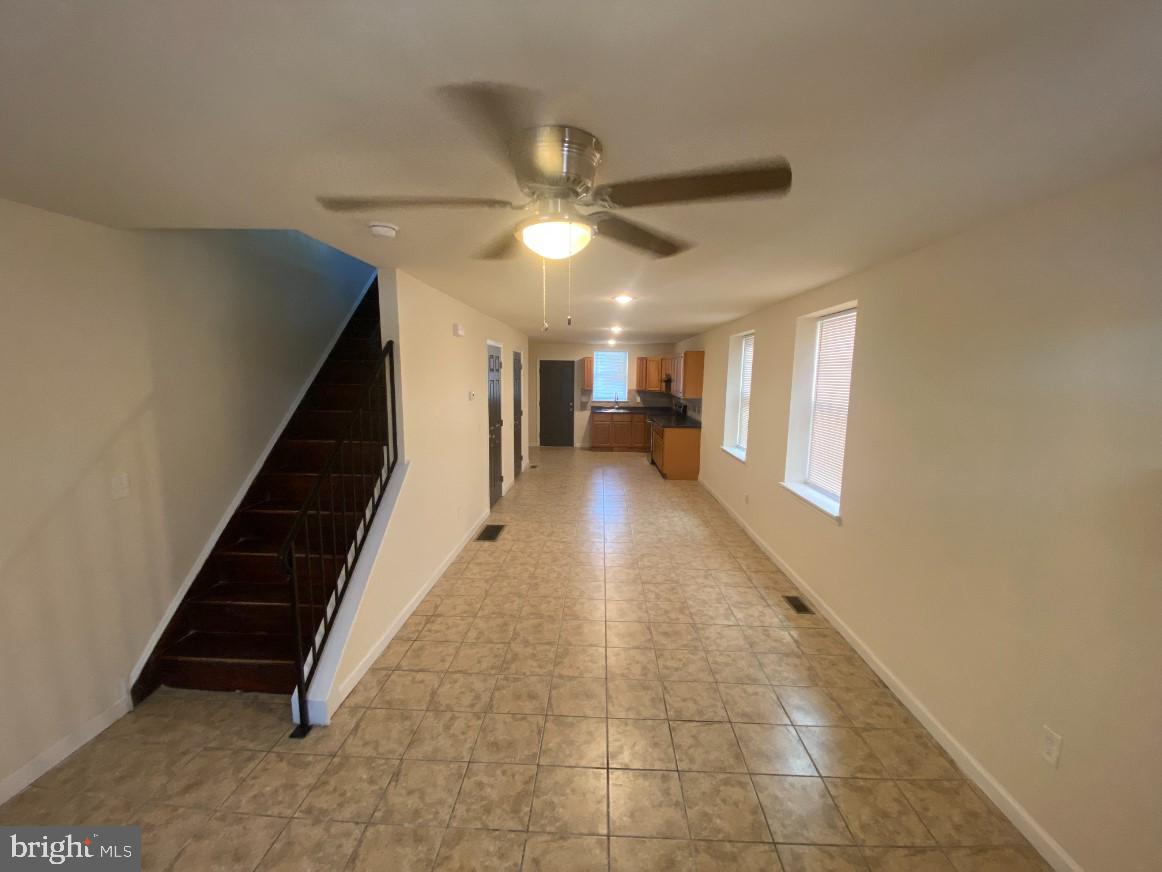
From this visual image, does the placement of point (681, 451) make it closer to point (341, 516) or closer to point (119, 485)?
point (341, 516)

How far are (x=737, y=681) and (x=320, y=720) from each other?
2.09 m

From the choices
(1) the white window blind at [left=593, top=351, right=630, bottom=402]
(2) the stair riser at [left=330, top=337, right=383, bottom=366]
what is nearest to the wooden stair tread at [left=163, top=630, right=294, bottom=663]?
(2) the stair riser at [left=330, top=337, right=383, bottom=366]

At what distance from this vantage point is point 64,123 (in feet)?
3.74

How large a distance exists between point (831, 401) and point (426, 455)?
118 inches

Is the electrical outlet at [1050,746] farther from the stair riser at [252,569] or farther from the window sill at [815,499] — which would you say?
the stair riser at [252,569]

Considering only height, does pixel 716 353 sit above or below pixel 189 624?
above

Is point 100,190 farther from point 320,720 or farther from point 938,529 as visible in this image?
point 938,529

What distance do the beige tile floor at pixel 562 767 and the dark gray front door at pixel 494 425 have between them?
93.7 inches

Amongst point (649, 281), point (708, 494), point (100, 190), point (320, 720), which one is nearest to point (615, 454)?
point (708, 494)

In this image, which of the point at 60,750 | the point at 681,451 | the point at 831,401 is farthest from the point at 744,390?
the point at 60,750

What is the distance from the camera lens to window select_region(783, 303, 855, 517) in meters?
3.14

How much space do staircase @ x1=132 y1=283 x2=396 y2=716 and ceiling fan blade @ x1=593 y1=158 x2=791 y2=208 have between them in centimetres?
187

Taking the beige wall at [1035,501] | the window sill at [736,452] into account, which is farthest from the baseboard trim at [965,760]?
Answer: the window sill at [736,452]

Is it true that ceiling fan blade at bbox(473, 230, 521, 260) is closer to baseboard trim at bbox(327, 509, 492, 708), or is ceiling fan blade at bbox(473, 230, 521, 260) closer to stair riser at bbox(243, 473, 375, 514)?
stair riser at bbox(243, 473, 375, 514)
